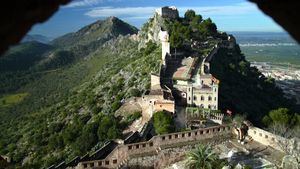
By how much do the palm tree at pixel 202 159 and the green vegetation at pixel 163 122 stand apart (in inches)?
310

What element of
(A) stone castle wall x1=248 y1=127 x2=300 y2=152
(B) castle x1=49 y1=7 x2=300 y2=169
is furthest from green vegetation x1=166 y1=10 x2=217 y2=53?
(A) stone castle wall x1=248 y1=127 x2=300 y2=152

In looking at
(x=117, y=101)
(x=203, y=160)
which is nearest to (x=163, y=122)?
(x=203, y=160)

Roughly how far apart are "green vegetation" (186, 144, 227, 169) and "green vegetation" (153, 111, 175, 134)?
25.8ft

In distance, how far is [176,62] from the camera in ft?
202

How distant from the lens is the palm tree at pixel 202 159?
31.2m

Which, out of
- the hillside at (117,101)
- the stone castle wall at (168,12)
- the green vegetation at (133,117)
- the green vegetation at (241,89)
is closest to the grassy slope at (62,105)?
the hillside at (117,101)

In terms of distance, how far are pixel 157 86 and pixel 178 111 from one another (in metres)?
7.28

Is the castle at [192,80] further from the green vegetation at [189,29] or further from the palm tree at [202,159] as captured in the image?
the palm tree at [202,159]

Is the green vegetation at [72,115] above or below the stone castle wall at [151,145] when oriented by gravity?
below

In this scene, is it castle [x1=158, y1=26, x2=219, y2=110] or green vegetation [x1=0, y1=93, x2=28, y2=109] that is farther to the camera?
green vegetation [x1=0, y1=93, x2=28, y2=109]

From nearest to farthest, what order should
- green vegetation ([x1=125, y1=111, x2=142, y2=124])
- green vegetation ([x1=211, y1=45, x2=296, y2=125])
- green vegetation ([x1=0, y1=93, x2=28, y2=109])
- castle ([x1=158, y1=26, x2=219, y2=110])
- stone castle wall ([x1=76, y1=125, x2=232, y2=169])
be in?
1. stone castle wall ([x1=76, y1=125, x2=232, y2=169])
2. castle ([x1=158, y1=26, x2=219, y2=110])
3. green vegetation ([x1=125, y1=111, x2=142, y2=124])
4. green vegetation ([x1=211, y1=45, x2=296, y2=125])
5. green vegetation ([x1=0, y1=93, x2=28, y2=109])

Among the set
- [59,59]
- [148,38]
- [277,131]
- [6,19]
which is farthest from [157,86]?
[59,59]

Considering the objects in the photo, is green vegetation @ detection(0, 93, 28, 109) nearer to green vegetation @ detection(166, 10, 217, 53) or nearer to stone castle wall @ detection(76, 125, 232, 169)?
green vegetation @ detection(166, 10, 217, 53)

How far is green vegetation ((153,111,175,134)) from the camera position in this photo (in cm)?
3983
